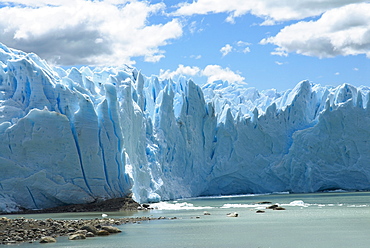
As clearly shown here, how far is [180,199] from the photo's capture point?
34.4 m

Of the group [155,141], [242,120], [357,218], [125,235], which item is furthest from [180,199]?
[125,235]

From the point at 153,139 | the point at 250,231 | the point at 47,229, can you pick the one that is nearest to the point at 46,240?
the point at 47,229

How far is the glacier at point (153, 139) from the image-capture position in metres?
23.6

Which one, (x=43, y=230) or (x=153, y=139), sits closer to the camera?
(x=43, y=230)

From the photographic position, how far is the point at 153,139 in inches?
1284

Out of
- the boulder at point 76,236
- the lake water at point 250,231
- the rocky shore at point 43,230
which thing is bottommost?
the lake water at point 250,231

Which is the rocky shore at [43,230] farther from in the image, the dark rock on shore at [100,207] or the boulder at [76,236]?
the dark rock on shore at [100,207]

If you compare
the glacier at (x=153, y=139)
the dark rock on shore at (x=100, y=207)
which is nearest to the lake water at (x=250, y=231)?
the dark rock on shore at (x=100, y=207)

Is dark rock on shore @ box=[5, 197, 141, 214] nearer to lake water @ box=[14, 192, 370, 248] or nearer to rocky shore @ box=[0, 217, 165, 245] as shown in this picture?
lake water @ box=[14, 192, 370, 248]

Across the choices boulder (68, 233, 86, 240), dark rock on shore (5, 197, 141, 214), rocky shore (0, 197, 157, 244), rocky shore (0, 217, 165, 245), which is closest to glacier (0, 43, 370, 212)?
dark rock on shore (5, 197, 141, 214)

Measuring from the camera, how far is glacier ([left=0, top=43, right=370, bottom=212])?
928 inches

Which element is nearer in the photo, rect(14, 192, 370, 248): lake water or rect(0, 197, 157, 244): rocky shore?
rect(14, 192, 370, 248): lake water

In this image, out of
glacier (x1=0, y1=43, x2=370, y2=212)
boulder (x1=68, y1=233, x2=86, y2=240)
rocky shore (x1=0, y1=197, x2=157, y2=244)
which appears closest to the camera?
rocky shore (x1=0, y1=197, x2=157, y2=244)

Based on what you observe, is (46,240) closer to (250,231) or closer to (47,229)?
(47,229)
